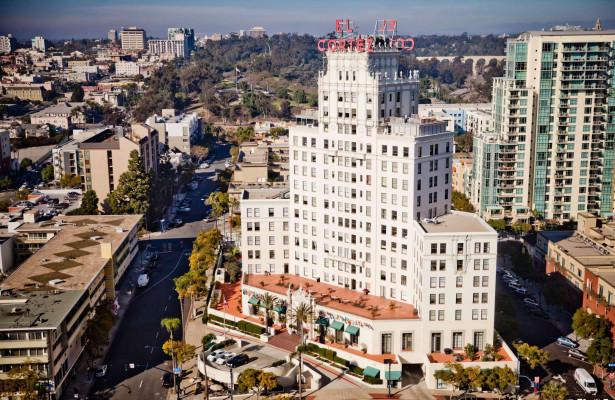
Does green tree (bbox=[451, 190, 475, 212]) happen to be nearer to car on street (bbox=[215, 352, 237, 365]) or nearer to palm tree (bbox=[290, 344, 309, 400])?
palm tree (bbox=[290, 344, 309, 400])

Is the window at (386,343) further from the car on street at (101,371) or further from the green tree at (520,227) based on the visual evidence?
the green tree at (520,227)

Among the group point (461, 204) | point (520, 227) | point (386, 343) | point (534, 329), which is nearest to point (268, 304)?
point (386, 343)

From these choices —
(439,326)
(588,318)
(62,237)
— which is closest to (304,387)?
(439,326)

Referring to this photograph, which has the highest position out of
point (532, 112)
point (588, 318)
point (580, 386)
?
point (532, 112)

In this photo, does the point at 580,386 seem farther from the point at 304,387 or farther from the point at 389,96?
the point at 389,96

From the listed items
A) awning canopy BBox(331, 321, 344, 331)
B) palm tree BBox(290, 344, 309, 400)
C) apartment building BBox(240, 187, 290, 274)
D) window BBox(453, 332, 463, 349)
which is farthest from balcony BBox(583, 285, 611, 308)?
apartment building BBox(240, 187, 290, 274)

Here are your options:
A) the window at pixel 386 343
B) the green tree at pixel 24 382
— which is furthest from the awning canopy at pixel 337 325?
the green tree at pixel 24 382

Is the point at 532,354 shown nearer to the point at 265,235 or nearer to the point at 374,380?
the point at 374,380
